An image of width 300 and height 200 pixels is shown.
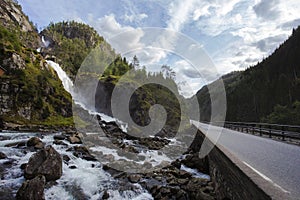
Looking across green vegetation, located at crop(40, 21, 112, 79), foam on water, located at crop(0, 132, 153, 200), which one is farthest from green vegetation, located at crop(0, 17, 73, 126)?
green vegetation, located at crop(40, 21, 112, 79)

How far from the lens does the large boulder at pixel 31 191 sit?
864 centimetres

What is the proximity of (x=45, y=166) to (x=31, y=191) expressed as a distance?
2.15 meters

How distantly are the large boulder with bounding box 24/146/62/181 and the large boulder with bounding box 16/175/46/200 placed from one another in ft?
4.98

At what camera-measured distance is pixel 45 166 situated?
10883 millimetres

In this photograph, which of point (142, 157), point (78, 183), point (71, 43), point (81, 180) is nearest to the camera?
point (78, 183)

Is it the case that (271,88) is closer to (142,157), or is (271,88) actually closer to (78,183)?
(142,157)

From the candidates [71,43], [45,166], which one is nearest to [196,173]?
[45,166]

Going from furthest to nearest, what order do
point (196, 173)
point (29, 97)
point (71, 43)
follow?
1. point (71, 43)
2. point (29, 97)
3. point (196, 173)

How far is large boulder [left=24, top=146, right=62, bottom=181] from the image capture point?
34.7 feet

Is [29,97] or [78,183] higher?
[29,97]

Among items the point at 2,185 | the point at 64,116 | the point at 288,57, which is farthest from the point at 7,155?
the point at 288,57

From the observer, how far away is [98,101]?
57125mm

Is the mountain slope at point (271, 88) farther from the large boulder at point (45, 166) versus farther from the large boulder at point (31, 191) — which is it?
the large boulder at point (31, 191)

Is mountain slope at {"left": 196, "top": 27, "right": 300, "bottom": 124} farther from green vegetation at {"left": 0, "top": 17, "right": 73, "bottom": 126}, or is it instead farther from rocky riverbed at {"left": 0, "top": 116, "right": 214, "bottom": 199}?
green vegetation at {"left": 0, "top": 17, "right": 73, "bottom": 126}
